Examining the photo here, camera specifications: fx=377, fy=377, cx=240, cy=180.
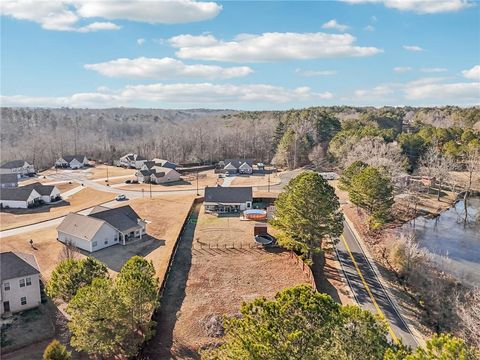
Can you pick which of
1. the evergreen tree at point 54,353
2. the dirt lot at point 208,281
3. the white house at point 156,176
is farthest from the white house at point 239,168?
the evergreen tree at point 54,353

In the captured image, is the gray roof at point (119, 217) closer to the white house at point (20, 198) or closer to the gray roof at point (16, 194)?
the white house at point (20, 198)

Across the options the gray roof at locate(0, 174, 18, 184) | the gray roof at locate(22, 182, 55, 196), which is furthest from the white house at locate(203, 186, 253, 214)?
the gray roof at locate(0, 174, 18, 184)

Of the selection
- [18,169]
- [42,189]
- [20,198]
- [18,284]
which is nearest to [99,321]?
[18,284]

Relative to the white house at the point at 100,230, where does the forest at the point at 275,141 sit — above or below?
above

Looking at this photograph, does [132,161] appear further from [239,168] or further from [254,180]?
[254,180]

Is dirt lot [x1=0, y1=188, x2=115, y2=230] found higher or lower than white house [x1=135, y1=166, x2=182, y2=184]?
lower

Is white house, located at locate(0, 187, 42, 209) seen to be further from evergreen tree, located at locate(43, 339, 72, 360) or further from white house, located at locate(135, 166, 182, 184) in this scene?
evergreen tree, located at locate(43, 339, 72, 360)
